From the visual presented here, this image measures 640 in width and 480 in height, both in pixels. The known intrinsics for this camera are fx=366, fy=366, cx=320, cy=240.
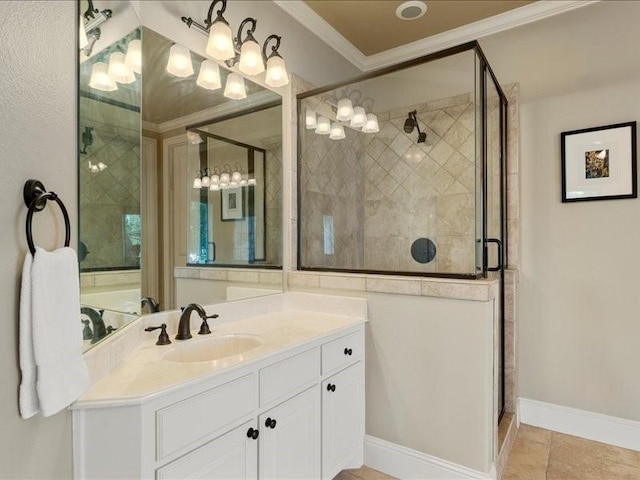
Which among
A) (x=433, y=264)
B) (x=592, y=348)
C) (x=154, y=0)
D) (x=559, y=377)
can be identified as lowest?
(x=559, y=377)

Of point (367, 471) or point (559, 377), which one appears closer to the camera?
point (367, 471)

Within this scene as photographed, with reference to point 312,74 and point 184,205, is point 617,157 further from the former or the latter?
point 184,205

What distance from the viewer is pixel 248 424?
51.4 inches

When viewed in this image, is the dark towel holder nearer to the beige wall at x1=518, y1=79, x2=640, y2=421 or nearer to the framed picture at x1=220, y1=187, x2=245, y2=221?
the framed picture at x1=220, y1=187, x2=245, y2=221

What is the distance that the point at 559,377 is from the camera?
7.96 feet

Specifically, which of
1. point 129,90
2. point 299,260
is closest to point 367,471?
point 299,260

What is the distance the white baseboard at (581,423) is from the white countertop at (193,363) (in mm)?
1495

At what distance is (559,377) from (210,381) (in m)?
2.35

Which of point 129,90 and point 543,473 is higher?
point 129,90

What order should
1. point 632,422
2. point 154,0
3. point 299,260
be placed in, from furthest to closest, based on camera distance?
1. point 299,260
2. point 632,422
3. point 154,0

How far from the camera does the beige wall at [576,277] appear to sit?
86.9 inches

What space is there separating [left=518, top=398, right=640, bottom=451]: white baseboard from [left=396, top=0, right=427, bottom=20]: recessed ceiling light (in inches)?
108

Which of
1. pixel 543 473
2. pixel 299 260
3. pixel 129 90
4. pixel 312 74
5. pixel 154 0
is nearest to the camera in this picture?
pixel 129 90

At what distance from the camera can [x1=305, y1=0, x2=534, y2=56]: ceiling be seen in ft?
7.76
